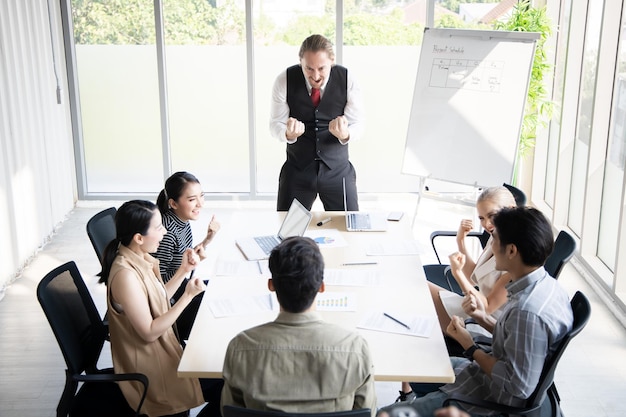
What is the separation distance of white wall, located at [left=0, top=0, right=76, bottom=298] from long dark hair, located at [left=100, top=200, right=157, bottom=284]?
2.58 metres

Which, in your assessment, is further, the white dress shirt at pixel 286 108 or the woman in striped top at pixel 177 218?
the white dress shirt at pixel 286 108

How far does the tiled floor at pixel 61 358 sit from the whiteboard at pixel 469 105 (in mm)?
816

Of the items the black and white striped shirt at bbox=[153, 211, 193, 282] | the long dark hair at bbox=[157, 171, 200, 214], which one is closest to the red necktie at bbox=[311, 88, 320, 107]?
the long dark hair at bbox=[157, 171, 200, 214]

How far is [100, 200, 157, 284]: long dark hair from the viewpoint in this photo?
2936 mm

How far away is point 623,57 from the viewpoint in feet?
16.3

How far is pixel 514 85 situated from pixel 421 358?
3.03 meters

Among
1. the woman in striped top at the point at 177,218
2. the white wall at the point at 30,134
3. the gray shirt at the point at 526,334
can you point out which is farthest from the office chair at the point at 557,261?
the white wall at the point at 30,134

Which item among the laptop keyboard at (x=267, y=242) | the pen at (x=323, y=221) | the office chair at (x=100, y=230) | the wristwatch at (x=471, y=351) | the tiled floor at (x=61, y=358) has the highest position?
the office chair at (x=100, y=230)

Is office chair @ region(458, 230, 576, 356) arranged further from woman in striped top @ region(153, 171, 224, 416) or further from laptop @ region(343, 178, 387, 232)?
woman in striped top @ region(153, 171, 224, 416)

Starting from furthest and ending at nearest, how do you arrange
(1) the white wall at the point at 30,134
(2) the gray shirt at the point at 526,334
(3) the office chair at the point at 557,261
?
(1) the white wall at the point at 30,134 < (3) the office chair at the point at 557,261 < (2) the gray shirt at the point at 526,334

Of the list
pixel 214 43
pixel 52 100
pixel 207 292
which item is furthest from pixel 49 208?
pixel 207 292

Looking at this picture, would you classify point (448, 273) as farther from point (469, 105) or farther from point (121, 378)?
point (121, 378)

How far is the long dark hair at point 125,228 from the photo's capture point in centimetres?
294

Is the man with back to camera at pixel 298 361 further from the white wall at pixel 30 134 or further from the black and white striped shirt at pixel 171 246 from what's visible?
the white wall at pixel 30 134
